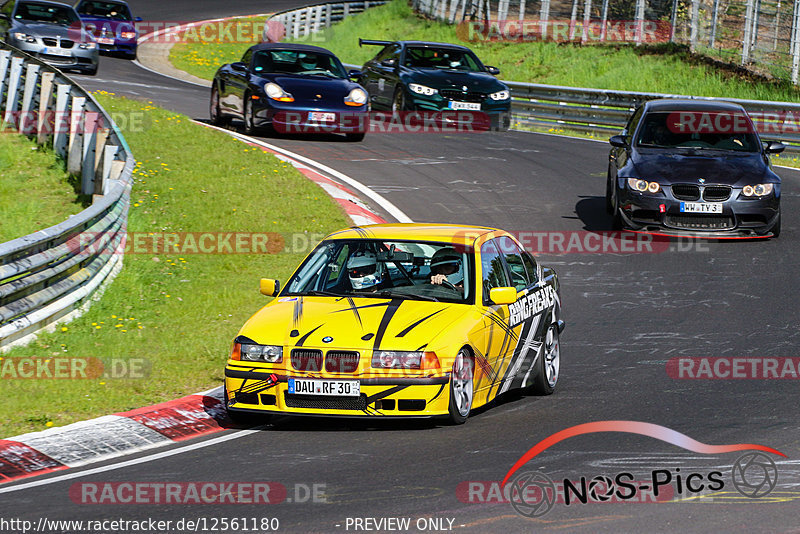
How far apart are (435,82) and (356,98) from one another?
278 cm

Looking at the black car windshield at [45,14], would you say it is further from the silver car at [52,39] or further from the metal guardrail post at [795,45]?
the metal guardrail post at [795,45]

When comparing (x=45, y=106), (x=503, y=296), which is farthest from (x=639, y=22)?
(x=503, y=296)

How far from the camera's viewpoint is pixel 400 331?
26.9 ft

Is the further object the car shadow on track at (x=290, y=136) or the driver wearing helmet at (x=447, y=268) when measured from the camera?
the car shadow on track at (x=290, y=136)

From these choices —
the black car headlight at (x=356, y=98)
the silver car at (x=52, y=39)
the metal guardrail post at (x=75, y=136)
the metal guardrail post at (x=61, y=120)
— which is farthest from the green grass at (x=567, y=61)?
the metal guardrail post at (x=75, y=136)

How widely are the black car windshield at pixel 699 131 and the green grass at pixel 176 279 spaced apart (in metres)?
4.36

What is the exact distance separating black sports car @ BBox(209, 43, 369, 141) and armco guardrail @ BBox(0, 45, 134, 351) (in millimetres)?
3901

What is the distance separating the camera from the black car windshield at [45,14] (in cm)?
3019

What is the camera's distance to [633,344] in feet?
36.2

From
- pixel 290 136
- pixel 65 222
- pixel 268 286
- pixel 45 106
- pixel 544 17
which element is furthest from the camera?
pixel 544 17

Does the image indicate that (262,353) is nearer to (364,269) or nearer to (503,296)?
(364,269)

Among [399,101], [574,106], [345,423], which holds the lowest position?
[574,106]

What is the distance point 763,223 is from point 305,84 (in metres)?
8.51

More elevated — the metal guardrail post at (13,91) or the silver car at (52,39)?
the metal guardrail post at (13,91)
